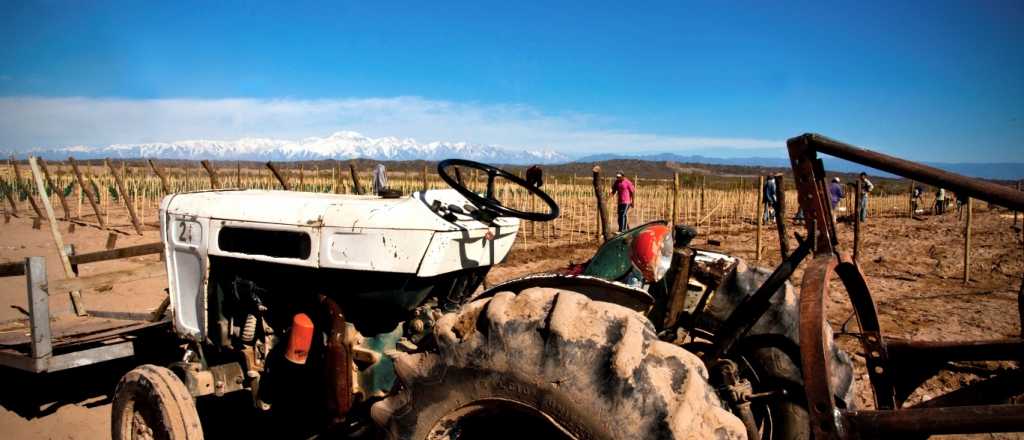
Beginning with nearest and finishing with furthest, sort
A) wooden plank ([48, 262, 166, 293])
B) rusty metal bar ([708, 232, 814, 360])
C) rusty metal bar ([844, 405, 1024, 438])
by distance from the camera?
rusty metal bar ([844, 405, 1024, 438]) < rusty metal bar ([708, 232, 814, 360]) < wooden plank ([48, 262, 166, 293])

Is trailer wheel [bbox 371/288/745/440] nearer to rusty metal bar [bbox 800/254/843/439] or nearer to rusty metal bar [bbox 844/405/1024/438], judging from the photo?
rusty metal bar [bbox 800/254/843/439]

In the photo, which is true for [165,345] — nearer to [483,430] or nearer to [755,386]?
[483,430]

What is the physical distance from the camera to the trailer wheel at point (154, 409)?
2693mm

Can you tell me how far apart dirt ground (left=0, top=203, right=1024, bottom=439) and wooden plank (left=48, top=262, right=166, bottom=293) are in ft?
2.97

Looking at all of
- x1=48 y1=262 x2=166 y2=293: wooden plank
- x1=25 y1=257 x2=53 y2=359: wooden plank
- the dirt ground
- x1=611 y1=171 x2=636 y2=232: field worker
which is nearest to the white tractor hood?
x1=48 y1=262 x2=166 y2=293: wooden plank

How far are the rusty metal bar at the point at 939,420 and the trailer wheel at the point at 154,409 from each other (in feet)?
8.81

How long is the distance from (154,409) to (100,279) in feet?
5.25

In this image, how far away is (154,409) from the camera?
2760 millimetres

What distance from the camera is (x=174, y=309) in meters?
3.38

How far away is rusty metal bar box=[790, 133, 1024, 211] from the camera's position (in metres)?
1.47

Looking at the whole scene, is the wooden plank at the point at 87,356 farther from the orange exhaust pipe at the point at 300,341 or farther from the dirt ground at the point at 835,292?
the orange exhaust pipe at the point at 300,341

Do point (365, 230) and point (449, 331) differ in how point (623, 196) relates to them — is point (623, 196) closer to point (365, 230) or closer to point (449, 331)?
point (365, 230)

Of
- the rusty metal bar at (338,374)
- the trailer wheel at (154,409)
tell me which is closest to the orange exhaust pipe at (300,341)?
the rusty metal bar at (338,374)

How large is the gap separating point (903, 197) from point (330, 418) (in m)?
39.1
